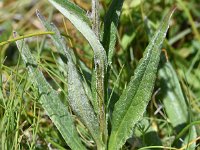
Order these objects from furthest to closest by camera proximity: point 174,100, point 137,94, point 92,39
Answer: point 174,100 → point 137,94 → point 92,39

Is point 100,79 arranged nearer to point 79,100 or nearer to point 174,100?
point 79,100

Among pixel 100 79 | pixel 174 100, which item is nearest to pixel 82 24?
pixel 100 79

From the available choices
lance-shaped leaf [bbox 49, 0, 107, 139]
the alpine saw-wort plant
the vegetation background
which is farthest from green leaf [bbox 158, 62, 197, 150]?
lance-shaped leaf [bbox 49, 0, 107, 139]

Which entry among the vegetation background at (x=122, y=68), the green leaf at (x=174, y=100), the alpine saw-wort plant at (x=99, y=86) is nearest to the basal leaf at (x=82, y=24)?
the alpine saw-wort plant at (x=99, y=86)

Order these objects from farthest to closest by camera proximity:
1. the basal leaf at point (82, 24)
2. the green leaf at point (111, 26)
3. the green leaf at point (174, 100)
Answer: the green leaf at point (174, 100) < the green leaf at point (111, 26) < the basal leaf at point (82, 24)

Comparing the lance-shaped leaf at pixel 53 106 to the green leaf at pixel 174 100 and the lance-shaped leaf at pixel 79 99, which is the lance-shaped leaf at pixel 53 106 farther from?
the green leaf at pixel 174 100

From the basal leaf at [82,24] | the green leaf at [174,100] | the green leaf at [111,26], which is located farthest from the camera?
the green leaf at [174,100]
